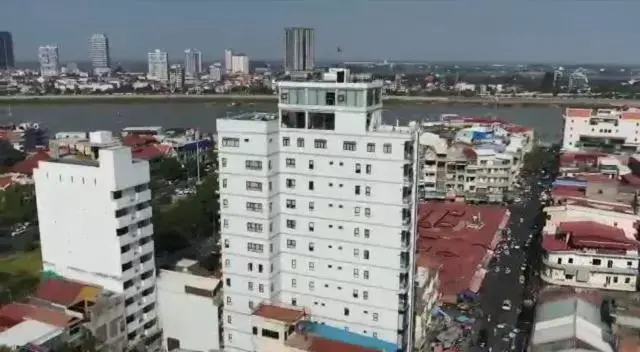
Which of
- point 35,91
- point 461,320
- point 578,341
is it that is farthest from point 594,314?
point 35,91

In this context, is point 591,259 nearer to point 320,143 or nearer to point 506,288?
point 506,288

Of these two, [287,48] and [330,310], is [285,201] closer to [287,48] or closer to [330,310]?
[330,310]

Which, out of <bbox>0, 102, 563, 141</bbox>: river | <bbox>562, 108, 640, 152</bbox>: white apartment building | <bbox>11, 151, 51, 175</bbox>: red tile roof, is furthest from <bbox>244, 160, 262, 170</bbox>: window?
<bbox>0, 102, 563, 141</bbox>: river

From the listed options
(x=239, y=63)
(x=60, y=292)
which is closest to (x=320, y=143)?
(x=60, y=292)

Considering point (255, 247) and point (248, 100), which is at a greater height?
point (255, 247)

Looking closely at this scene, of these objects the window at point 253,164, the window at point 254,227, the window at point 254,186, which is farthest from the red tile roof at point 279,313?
→ the window at point 253,164

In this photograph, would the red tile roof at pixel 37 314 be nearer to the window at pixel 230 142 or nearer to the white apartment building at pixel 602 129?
the window at pixel 230 142
